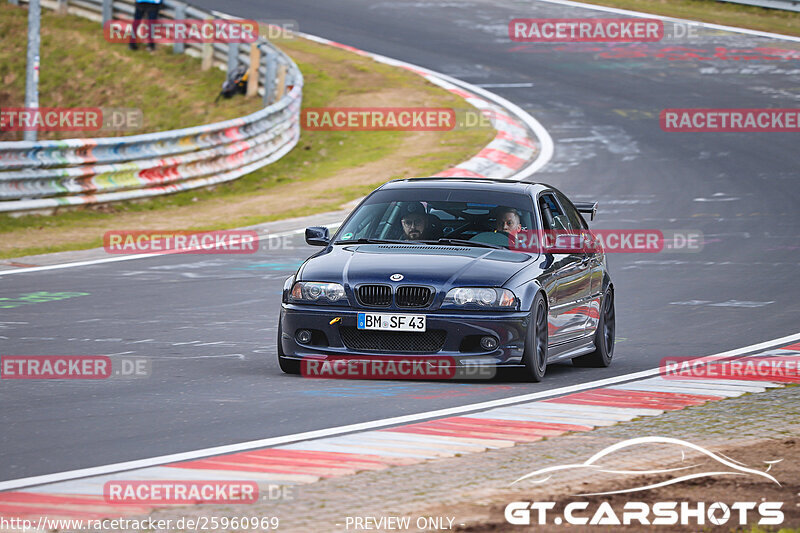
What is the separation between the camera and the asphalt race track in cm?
831

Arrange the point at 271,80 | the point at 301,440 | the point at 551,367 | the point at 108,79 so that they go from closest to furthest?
the point at 301,440 < the point at 551,367 < the point at 271,80 < the point at 108,79

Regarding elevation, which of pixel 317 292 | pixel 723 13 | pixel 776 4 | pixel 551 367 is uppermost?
pixel 776 4

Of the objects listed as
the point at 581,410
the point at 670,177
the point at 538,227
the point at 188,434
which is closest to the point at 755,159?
the point at 670,177

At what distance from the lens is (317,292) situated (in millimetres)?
9820

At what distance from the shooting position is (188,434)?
7.75m

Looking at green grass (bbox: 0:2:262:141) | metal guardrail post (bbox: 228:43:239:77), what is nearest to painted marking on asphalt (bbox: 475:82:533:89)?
green grass (bbox: 0:2:262:141)

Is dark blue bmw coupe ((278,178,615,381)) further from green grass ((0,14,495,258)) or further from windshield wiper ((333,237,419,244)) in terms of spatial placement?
green grass ((0,14,495,258))

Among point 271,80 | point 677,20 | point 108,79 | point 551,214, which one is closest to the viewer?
point 551,214

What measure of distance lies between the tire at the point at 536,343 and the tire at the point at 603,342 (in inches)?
49.3

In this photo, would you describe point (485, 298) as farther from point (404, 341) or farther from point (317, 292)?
point (317, 292)

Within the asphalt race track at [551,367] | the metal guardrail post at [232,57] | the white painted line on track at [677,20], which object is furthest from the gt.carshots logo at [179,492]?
the white painted line on track at [677,20]

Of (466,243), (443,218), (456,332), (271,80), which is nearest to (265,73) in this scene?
(271,80)

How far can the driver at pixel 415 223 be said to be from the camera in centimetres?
1064

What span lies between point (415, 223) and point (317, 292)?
1.24 meters
